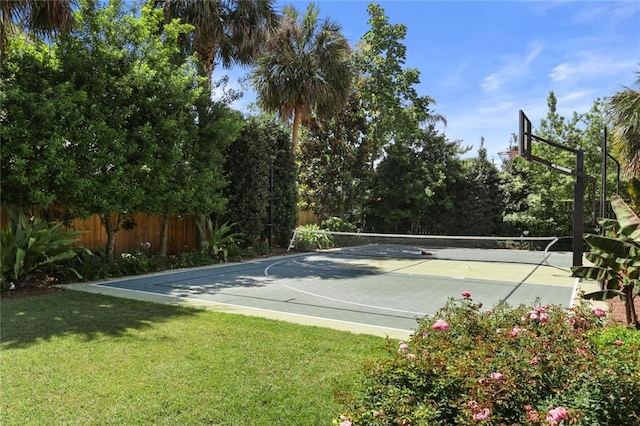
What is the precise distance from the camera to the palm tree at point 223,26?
13516 millimetres

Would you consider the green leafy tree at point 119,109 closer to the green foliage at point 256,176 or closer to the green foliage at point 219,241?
the green foliage at point 219,241

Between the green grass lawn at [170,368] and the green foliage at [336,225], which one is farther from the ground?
the green foliage at [336,225]

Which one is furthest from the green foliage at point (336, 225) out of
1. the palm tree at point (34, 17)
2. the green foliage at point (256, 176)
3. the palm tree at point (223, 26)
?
the palm tree at point (34, 17)

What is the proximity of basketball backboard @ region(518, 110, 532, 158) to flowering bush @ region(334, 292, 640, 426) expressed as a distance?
341 inches

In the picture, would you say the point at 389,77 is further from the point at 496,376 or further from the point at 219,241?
the point at 496,376

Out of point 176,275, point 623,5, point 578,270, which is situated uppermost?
point 623,5

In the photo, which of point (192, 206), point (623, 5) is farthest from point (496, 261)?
point (192, 206)

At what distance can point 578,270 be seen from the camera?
15.7ft

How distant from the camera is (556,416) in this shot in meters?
1.95

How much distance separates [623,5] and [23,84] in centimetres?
1143

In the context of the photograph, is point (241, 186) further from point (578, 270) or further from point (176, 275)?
point (578, 270)

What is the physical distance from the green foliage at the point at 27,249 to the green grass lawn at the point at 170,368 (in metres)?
2.20

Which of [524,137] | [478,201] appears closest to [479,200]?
[478,201]

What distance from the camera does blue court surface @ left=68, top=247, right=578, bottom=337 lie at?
21.4 feet
